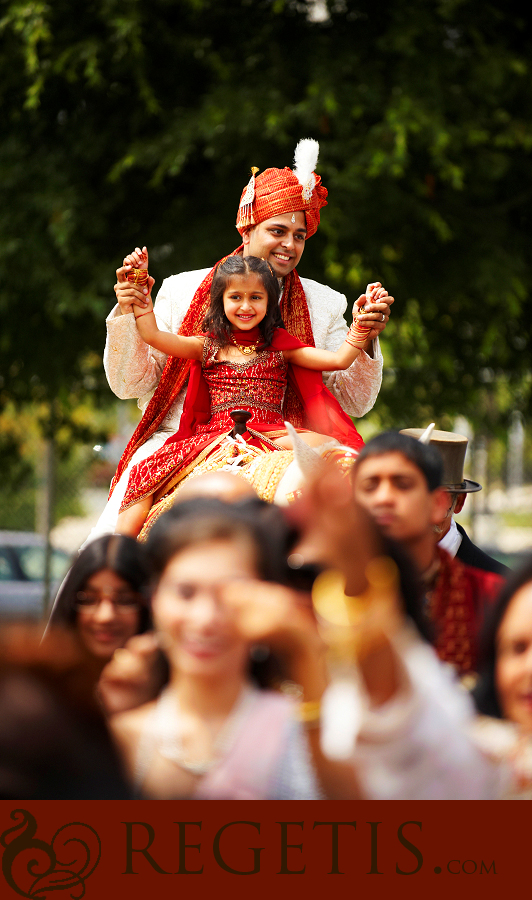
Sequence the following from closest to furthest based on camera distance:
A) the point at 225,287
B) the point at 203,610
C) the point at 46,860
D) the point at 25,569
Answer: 1. the point at 203,610
2. the point at 46,860
3. the point at 225,287
4. the point at 25,569

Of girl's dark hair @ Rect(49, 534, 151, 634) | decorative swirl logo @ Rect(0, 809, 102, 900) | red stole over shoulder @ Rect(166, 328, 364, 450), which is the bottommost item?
decorative swirl logo @ Rect(0, 809, 102, 900)

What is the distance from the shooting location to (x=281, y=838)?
131 cm

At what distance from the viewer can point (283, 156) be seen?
6672 millimetres

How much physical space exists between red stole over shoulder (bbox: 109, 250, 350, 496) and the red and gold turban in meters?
0.16

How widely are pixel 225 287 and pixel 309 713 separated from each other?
2044 millimetres

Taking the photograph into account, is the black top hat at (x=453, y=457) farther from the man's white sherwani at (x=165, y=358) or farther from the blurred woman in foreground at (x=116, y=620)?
the blurred woman in foreground at (x=116, y=620)

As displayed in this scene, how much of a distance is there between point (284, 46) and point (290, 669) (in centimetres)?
643

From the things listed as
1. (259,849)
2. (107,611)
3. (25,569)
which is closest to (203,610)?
(107,611)

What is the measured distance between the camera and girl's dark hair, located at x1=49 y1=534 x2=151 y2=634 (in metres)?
1.41

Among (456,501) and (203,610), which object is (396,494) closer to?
(203,610)

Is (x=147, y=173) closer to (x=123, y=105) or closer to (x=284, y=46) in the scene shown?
(x=123, y=105)

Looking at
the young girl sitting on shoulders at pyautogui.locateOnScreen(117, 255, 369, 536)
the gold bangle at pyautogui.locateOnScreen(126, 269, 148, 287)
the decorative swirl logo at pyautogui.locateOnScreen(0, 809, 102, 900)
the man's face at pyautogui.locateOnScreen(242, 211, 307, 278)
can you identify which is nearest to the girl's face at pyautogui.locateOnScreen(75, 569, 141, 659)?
the decorative swirl logo at pyautogui.locateOnScreen(0, 809, 102, 900)

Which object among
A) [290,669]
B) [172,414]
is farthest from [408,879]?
[172,414]

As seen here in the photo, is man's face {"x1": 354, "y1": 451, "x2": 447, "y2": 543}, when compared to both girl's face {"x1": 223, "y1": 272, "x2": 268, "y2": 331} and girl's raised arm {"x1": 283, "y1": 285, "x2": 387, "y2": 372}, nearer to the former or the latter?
girl's raised arm {"x1": 283, "y1": 285, "x2": 387, "y2": 372}
